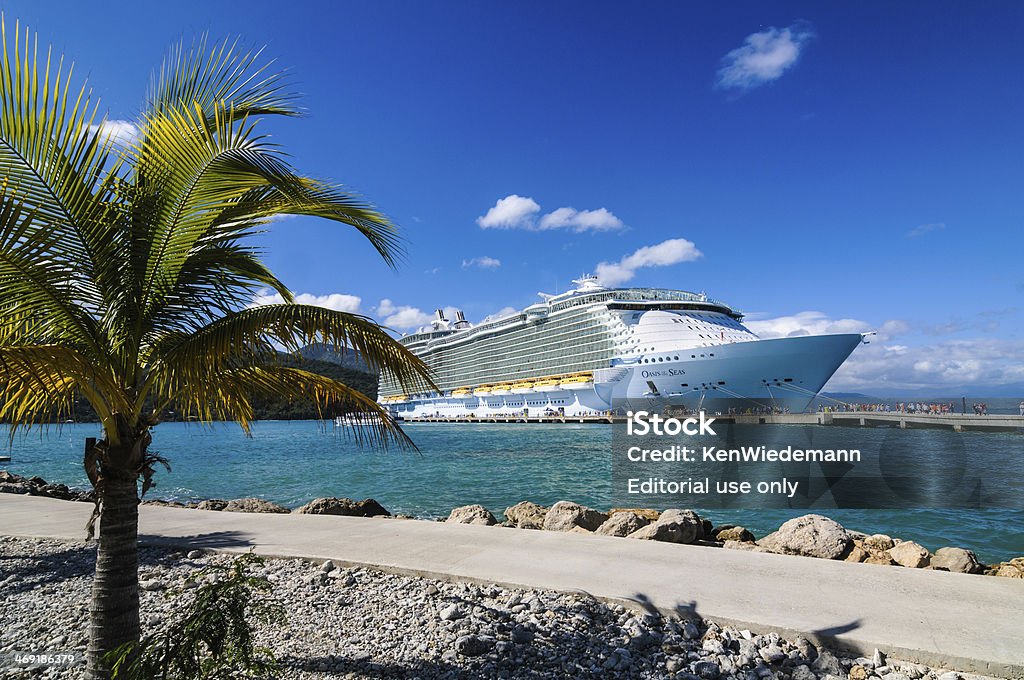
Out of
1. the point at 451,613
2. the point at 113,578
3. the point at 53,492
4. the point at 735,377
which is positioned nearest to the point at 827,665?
the point at 451,613

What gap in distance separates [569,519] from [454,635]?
14.5 ft

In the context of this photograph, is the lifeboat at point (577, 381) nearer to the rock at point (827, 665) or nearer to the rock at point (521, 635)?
the rock at point (521, 635)

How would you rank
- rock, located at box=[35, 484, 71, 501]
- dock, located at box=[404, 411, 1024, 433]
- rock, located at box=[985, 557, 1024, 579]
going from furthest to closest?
dock, located at box=[404, 411, 1024, 433] < rock, located at box=[35, 484, 71, 501] < rock, located at box=[985, 557, 1024, 579]

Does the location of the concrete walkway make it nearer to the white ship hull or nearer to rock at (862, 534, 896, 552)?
rock at (862, 534, 896, 552)

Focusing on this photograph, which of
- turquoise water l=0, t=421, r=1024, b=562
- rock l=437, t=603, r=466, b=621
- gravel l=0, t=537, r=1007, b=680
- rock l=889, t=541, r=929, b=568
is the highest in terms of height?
rock l=437, t=603, r=466, b=621

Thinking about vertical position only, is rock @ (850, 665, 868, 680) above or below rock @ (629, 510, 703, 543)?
above

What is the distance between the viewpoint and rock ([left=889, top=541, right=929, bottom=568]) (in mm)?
5617

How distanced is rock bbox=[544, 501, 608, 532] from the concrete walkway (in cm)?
141

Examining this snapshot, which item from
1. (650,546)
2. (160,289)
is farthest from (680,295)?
(160,289)

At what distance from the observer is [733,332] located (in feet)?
152

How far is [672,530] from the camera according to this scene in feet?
21.9

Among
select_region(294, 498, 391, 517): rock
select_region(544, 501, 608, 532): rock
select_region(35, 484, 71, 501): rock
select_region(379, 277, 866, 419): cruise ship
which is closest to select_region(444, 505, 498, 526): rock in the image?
select_region(544, 501, 608, 532): rock

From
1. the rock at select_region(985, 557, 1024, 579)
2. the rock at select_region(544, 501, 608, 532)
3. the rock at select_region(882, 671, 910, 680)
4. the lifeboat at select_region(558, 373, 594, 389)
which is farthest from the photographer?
the lifeboat at select_region(558, 373, 594, 389)

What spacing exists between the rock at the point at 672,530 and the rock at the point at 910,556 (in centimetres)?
196
